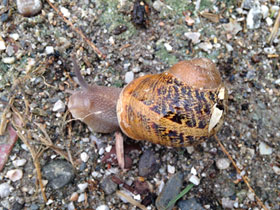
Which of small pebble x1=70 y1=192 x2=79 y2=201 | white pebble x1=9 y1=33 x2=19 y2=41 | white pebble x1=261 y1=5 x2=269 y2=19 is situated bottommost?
small pebble x1=70 y1=192 x2=79 y2=201

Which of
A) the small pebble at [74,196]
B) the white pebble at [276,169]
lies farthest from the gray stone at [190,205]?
the small pebble at [74,196]

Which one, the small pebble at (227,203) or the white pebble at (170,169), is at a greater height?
the white pebble at (170,169)

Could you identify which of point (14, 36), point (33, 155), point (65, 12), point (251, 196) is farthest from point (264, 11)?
point (33, 155)

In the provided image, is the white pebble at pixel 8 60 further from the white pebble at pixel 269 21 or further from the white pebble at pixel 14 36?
the white pebble at pixel 269 21

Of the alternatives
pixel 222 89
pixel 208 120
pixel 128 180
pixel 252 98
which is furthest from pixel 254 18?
pixel 128 180

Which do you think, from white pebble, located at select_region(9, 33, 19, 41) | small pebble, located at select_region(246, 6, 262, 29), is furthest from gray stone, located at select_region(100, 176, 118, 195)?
small pebble, located at select_region(246, 6, 262, 29)

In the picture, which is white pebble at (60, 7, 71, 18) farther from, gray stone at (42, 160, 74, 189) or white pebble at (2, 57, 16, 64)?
gray stone at (42, 160, 74, 189)

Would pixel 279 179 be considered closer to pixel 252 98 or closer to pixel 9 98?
pixel 252 98
